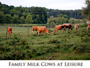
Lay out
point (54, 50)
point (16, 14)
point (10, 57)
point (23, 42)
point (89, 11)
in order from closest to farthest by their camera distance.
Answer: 1. point (10, 57)
2. point (54, 50)
3. point (23, 42)
4. point (89, 11)
5. point (16, 14)

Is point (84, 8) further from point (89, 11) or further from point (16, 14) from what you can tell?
point (16, 14)

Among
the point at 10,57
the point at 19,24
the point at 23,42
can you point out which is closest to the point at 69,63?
the point at 10,57

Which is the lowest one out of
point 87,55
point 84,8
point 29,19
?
point 87,55

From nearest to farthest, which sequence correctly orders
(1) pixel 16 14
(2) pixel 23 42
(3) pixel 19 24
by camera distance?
(2) pixel 23 42, (3) pixel 19 24, (1) pixel 16 14

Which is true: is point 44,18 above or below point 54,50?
above

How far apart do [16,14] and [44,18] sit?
22.1 feet

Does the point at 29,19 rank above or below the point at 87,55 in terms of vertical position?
above

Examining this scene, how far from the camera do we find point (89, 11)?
79.2 feet

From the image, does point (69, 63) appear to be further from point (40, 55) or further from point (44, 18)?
point (44, 18)

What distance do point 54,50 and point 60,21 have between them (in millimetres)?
21008

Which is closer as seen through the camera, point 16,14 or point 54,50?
point 54,50

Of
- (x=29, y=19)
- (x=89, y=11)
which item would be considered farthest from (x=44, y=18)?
(x=89, y=11)

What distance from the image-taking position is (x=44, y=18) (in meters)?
28.7

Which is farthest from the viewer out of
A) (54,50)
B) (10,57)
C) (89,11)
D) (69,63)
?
(89,11)
